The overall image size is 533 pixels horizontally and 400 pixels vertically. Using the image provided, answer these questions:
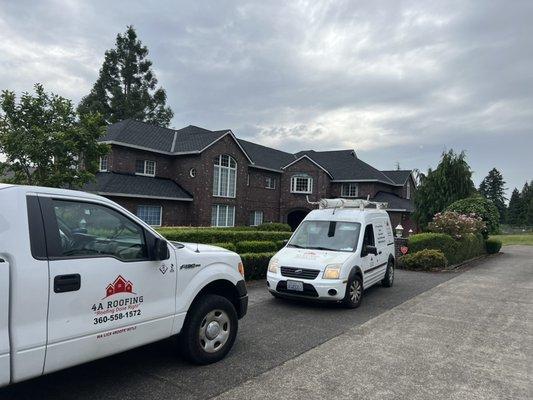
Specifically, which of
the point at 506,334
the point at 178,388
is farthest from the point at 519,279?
the point at 178,388

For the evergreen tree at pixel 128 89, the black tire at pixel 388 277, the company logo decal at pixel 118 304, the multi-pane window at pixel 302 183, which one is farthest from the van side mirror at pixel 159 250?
the evergreen tree at pixel 128 89

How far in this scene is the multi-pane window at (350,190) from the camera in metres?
38.6

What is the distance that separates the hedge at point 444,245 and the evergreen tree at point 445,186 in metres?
11.2

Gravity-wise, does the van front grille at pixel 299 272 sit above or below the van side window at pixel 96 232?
below

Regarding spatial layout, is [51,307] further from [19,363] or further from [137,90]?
[137,90]

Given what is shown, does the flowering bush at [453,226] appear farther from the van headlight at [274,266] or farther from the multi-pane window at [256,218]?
the multi-pane window at [256,218]

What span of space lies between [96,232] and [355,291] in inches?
226

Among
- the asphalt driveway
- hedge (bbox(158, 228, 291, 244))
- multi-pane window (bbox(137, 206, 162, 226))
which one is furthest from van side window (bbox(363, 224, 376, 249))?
multi-pane window (bbox(137, 206, 162, 226))

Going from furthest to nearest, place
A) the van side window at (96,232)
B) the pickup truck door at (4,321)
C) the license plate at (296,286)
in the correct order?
the license plate at (296,286), the van side window at (96,232), the pickup truck door at (4,321)

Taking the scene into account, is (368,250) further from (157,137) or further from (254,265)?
(157,137)

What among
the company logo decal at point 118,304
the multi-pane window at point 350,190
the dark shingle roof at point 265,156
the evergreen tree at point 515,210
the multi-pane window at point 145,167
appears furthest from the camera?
the evergreen tree at point 515,210

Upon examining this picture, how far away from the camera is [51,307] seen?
3.26 metres

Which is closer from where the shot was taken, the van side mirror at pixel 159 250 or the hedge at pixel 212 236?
the van side mirror at pixel 159 250

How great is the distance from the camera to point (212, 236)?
39.6ft
